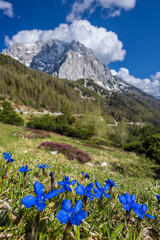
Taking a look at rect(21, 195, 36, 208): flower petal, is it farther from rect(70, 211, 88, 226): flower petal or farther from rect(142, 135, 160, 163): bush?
rect(142, 135, 160, 163): bush

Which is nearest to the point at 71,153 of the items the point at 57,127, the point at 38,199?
the point at 38,199

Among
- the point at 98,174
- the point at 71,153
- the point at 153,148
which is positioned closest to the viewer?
the point at 98,174

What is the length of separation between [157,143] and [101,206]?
2158cm

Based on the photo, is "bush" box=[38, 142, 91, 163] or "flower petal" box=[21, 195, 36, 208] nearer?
"flower petal" box=[21, 195, 36, 208]

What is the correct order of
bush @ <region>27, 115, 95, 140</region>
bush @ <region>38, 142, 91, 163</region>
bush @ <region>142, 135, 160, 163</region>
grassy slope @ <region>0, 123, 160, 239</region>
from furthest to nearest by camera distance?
bush @ <region>27, 115, 95, 140</region> < bush @ <region>142, 135, 160, 163</region> < bush @ <region>38, 142, 91, 163</region> < grassy slope @ <region>0, 123, 160, 239</region>

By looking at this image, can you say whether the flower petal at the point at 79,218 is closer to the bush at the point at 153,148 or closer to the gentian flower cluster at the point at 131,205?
the gentian flower cluster at the point at 131,205

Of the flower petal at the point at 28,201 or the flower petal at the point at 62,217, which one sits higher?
the flower petal at the point at 28,201

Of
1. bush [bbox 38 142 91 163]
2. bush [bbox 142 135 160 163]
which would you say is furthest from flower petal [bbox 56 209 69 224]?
bush [bbox 142 135 160 163]

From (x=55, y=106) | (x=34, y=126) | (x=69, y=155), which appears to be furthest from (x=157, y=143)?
(x=55, y=106)

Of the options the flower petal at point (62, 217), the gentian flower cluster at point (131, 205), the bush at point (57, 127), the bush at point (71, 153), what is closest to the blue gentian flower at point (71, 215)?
the flower petal at point (62, 217)

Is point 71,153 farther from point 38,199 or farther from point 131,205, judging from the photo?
point 38,199

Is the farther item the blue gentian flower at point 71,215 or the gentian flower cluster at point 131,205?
the gentian flower cluster at point 131,205

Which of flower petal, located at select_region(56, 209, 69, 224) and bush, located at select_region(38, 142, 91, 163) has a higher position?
flower petal, located at select_region(56, 209, 69, 224)

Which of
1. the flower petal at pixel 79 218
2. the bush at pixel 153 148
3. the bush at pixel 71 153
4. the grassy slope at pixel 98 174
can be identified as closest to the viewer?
the flower petal at pixel 79 218
